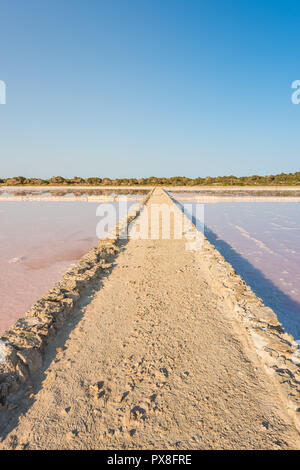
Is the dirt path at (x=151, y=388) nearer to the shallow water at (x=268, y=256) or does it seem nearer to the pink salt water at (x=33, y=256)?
the pink salt water at (x=33, y=256)

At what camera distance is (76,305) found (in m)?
3.95

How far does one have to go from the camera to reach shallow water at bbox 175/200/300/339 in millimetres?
4719

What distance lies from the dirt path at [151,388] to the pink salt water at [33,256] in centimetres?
149

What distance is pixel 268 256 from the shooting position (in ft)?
24.9

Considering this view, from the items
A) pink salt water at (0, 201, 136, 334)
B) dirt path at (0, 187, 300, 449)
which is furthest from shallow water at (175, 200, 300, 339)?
pink salt water at (0, 201, 136, 334)

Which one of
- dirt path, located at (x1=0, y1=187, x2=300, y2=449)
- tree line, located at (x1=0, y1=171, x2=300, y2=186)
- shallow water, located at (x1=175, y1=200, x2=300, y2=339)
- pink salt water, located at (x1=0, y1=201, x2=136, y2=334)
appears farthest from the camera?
tree line, located at (x1=0, y1=171, x2=300, y2=186)

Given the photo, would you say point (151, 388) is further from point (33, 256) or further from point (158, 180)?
point (158, 180)

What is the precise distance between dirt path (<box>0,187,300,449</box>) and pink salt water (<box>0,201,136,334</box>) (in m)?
1.49

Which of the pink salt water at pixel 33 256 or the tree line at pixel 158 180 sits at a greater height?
the tree line at pixel 158 180

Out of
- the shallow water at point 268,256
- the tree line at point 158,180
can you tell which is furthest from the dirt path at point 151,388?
the tree line at point 158,180

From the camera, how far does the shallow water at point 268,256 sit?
472 cm

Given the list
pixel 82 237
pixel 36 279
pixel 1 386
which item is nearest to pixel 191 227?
pixel 82 237

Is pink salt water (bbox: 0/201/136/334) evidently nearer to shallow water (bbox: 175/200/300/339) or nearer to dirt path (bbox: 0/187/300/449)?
dirt path (bbox: 0/187/300/449)
